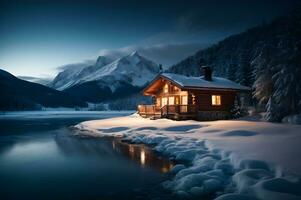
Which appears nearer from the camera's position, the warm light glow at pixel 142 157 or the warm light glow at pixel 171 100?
the warm light glow at pixel 142 157

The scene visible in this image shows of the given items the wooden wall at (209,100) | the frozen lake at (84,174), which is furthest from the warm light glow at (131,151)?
the wooden wall at (209,100)

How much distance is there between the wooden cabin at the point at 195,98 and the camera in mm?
30078

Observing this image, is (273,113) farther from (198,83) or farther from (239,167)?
(239,167)

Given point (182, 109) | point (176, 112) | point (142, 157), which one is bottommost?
point (142, 157)

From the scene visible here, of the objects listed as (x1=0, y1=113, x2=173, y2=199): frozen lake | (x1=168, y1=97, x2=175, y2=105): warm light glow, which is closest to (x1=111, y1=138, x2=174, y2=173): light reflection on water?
(x1=0, y1=113, x2=173, y2=199): frozen lake

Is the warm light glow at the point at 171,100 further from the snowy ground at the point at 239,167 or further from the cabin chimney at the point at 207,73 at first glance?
the snowy ground at the point at 239,167

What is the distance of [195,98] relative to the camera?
31.0 m

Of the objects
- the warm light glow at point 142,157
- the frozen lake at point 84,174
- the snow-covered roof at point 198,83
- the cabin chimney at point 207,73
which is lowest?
the frozen lake at point 84,174

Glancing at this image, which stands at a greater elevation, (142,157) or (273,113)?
(273,113)

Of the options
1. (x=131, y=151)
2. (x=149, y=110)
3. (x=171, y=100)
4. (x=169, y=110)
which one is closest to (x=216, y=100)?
(x=171, y=100)

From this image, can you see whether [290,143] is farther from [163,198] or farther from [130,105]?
[130,105]

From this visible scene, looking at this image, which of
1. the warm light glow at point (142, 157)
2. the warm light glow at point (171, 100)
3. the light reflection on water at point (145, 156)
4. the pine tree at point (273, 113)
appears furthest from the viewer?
the warm light glow at point (171, 100)

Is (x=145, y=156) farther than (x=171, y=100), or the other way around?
(x=171, y=100)

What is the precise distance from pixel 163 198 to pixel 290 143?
7723 millimetres
